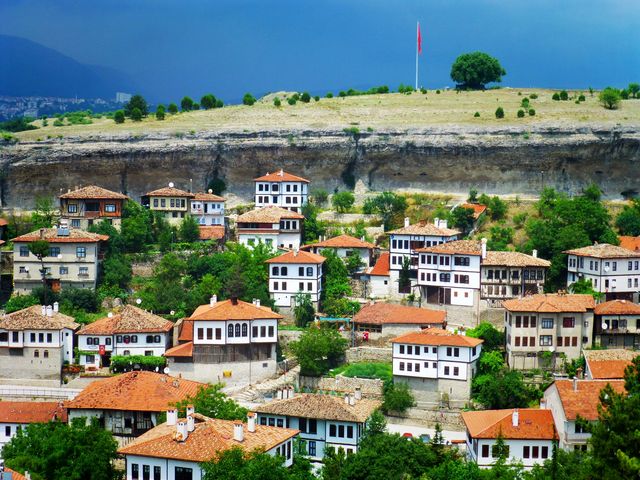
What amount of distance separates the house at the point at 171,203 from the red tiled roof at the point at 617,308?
28078 millimetres

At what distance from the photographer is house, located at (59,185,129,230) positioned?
2982 inches

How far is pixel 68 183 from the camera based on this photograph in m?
84.2

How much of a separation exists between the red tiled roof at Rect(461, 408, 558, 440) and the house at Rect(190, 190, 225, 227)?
28.8 m

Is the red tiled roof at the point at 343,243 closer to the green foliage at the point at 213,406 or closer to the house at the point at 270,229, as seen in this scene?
the house at the point at 270,229

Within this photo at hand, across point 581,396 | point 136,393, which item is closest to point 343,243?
point 136,393

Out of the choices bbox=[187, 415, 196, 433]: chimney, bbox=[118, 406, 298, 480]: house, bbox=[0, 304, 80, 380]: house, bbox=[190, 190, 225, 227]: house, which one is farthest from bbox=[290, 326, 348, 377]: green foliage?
bbox=[190, 190, 225, 227]: house

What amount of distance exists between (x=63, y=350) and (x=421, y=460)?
2072cm

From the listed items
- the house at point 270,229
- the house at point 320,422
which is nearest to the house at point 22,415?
the house at point 320,422

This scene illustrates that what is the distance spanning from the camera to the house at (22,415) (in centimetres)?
5494

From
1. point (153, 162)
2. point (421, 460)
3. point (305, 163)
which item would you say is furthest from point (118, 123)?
point (421, 460)

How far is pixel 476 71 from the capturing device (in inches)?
4309

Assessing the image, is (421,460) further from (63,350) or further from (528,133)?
(528,133)

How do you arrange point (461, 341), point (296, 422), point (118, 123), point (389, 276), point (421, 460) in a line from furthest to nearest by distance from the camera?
point (118, 123), point (389, 276), point (461, 341), point (296, 422), point (421, 460)

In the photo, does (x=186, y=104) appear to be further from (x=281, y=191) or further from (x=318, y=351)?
(x=318, y=351)
